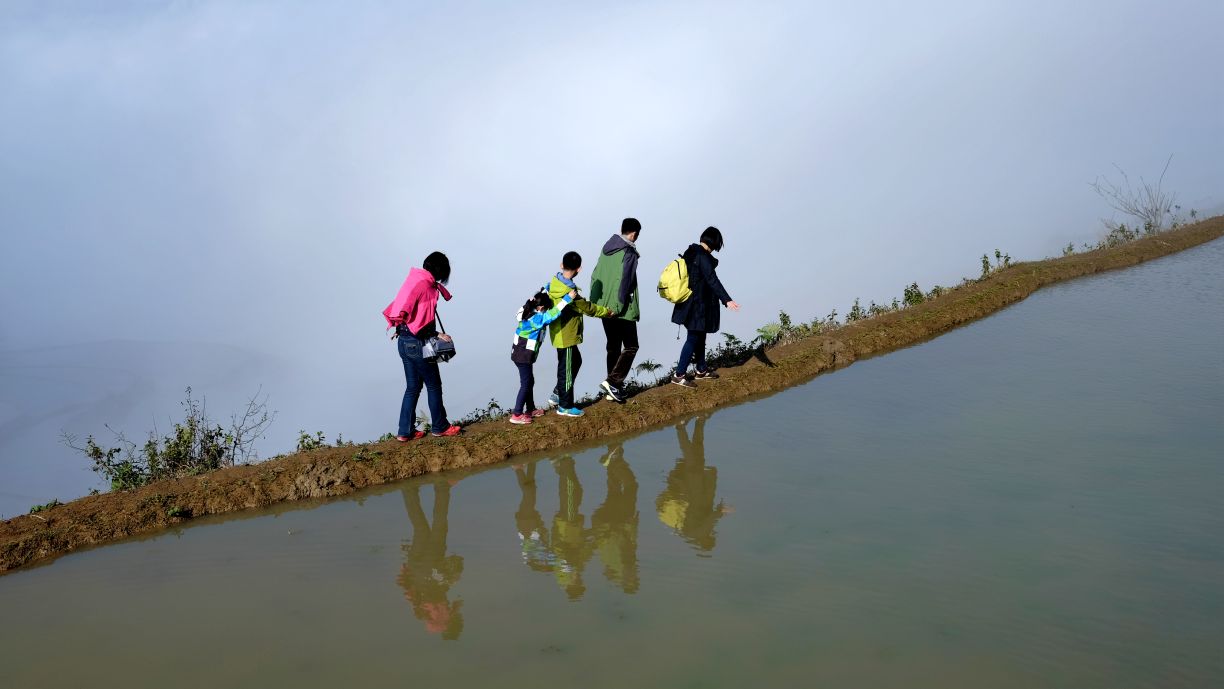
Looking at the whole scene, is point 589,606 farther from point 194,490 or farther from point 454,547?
point 194,490

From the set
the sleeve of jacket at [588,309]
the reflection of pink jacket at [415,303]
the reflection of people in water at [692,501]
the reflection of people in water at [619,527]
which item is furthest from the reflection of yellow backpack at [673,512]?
the reflection of pink jacket at [415,303]

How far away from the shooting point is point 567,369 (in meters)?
8.80

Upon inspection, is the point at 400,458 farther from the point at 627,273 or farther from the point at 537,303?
the point at 627,273

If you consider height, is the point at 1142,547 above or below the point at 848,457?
below

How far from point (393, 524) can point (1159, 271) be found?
14.3 m

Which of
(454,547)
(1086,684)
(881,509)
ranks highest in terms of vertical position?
(454,547)

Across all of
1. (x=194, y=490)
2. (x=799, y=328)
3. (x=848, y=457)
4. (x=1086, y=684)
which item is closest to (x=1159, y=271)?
(x=799, y=328)

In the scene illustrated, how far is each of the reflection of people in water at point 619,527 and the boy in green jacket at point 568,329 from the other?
1.16 meters

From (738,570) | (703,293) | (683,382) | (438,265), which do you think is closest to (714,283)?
(703,293)

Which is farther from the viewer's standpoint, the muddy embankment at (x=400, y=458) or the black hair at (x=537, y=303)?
the black hair at (x=537, y=303)

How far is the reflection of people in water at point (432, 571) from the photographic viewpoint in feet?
16.5

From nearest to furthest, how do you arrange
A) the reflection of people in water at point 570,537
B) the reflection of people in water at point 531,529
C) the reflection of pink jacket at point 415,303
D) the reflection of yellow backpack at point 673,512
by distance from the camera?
the reflection of people in water at point 570,537 < the reflection of people in water at point 531,529 < the reflection of yellow backpack at point 673,512 < the reflection of pink jacket at point 415,303

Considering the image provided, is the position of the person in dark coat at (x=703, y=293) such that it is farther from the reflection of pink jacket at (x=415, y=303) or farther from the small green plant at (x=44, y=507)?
the small green plant at (x=44, y=507)

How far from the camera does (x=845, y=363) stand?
11.1 m
